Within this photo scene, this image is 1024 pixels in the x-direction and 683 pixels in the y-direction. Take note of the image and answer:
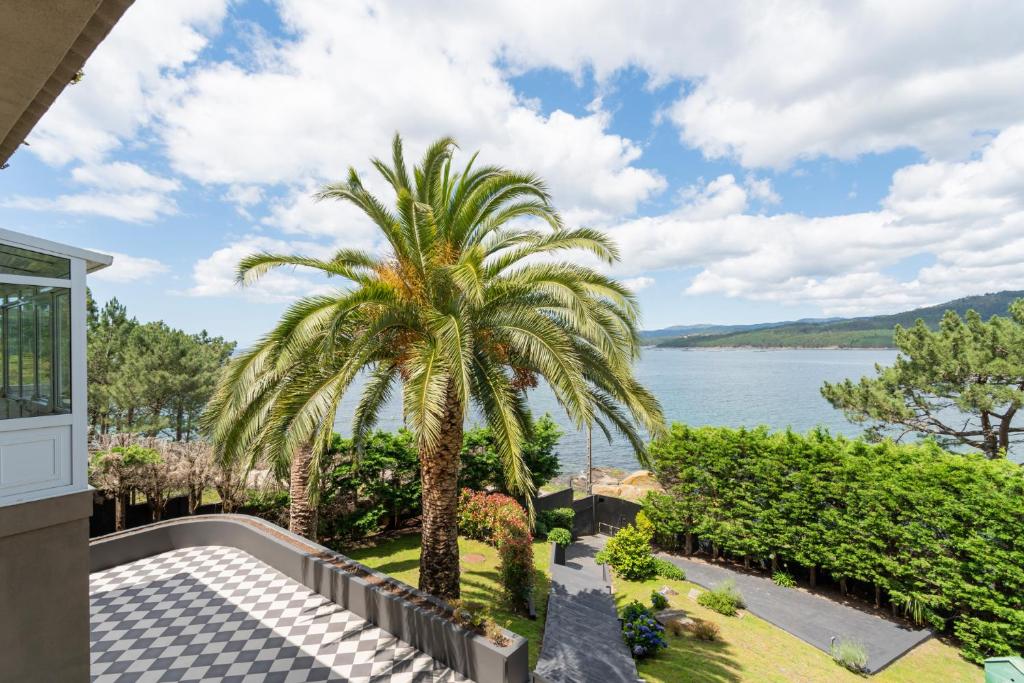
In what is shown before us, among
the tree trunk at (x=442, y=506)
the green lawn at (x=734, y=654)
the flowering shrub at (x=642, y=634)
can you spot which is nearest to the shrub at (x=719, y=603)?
the green lawn at (x=734, y=654)

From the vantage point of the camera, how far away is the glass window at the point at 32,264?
16.4 feet

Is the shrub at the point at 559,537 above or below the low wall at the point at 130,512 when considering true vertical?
below

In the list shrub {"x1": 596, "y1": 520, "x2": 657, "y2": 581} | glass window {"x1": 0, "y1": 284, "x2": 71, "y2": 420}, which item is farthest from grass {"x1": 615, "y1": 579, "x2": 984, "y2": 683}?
glass window {"x1": 0, "y1": 284, "x2": 71, "y2": 420}

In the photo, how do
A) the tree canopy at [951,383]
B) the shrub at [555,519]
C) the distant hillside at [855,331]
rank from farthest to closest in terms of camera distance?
the distant hillside at [855,331] < the shrub at [555,519] < the tree canopy at [951,383]

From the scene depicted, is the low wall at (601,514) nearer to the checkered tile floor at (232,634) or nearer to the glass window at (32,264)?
the checkered tile floor at (232,634)

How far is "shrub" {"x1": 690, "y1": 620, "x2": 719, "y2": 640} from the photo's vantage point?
11508mm

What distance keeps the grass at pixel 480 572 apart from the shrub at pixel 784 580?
294 inches

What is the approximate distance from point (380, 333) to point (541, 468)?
1461cm

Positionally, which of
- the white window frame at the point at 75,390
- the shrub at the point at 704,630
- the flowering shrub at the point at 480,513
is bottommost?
the shrub at the point at 704,630

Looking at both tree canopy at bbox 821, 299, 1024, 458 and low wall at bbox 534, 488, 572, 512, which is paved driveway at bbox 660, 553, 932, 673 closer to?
low wall at bbox 534, 488, 572, 512

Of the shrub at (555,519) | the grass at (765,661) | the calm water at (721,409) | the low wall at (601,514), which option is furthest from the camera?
the calm water at (721,409)

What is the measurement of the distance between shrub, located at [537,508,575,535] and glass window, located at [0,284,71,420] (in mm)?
15959

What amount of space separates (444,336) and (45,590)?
493 cm

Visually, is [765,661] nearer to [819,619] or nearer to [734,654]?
[734,654]
